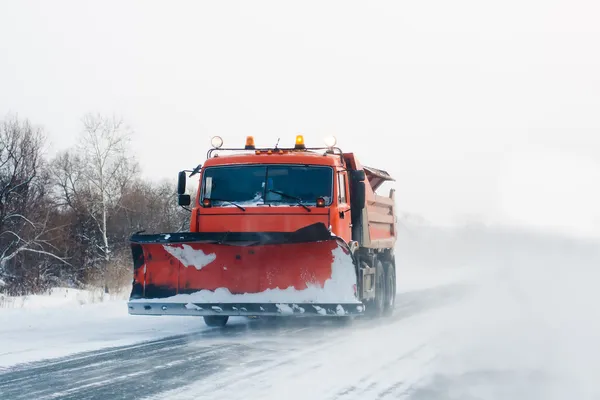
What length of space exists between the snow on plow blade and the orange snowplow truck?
0.5 inches

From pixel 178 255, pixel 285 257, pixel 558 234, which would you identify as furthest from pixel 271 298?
pixel 558 234

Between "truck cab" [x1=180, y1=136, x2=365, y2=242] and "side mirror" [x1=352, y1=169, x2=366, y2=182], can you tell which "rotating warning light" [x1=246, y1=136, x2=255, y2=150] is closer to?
"truck cab" [x1=180, y1=136, x2=365, y2=242]

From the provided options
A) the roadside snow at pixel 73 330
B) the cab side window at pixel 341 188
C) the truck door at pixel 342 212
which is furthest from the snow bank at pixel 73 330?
the cab side window at pixel 341 188

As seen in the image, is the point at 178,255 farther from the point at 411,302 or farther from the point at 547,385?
the point at 411,302

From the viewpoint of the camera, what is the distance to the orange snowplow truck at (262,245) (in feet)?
30.8

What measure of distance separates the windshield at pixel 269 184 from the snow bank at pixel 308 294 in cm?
117

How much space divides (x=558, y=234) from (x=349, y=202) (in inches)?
1352

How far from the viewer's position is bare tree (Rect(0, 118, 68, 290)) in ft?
88.7

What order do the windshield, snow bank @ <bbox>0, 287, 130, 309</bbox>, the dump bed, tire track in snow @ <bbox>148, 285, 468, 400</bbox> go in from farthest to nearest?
snow bank @ <bbox>0, 287, 130, 309</bbox> < the dump bed < the windshield < tire track in snow @ <bbox>148, 285, 468, 400</bbox>

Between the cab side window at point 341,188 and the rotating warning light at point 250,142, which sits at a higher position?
the rotating warning light at point 250,142

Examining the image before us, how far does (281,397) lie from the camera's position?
18.3 ft

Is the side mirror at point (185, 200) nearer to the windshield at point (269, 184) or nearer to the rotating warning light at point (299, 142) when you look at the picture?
the windshield at point (269, 184)

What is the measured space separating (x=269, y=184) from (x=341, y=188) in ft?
3.56

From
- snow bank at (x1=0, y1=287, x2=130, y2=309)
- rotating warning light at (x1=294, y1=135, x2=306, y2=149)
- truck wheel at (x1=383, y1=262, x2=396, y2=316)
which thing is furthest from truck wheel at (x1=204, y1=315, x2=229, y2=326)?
snow bank at (x1=0, y1=287, x2=130, y2=309)
